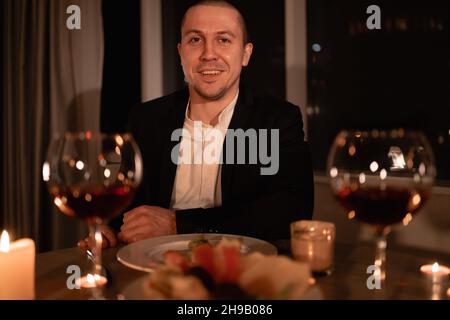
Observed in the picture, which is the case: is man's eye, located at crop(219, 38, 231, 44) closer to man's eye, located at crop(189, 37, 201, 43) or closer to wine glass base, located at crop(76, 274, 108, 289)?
man's eye, located at crop(189, 37, 201, 43)

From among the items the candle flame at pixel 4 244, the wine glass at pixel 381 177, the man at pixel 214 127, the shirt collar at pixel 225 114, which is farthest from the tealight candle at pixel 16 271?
the shirt collar at pixel 225 114

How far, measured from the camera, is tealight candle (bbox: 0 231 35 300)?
758mm

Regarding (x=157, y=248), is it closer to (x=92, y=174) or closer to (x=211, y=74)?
(x=92, y=174)

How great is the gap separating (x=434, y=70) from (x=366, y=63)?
322 mm

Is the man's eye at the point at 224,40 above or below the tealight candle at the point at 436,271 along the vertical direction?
above

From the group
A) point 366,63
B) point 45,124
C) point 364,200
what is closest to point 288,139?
point 366,63

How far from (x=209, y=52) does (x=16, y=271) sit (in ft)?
4.28

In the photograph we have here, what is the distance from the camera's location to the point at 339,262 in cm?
102

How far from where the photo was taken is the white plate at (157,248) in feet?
3.02

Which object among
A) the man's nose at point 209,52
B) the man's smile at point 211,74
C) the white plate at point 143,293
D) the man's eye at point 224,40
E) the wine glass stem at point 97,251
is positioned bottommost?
the white plate at point 143,293

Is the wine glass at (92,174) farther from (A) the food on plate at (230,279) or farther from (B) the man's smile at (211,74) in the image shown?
(B) the man's smile at (211,74)

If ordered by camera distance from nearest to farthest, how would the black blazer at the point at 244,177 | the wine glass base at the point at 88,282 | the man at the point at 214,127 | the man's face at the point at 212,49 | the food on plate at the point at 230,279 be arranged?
the food on plate at the point at 230,279, the wine glass base at the point at 88,282, the black blazer at the point at 244,177, the man at the point at 214,127, the man's face at the point at 212,49

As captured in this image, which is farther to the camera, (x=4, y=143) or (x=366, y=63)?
(x=4, y=143)

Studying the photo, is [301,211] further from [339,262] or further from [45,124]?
[45,124]
